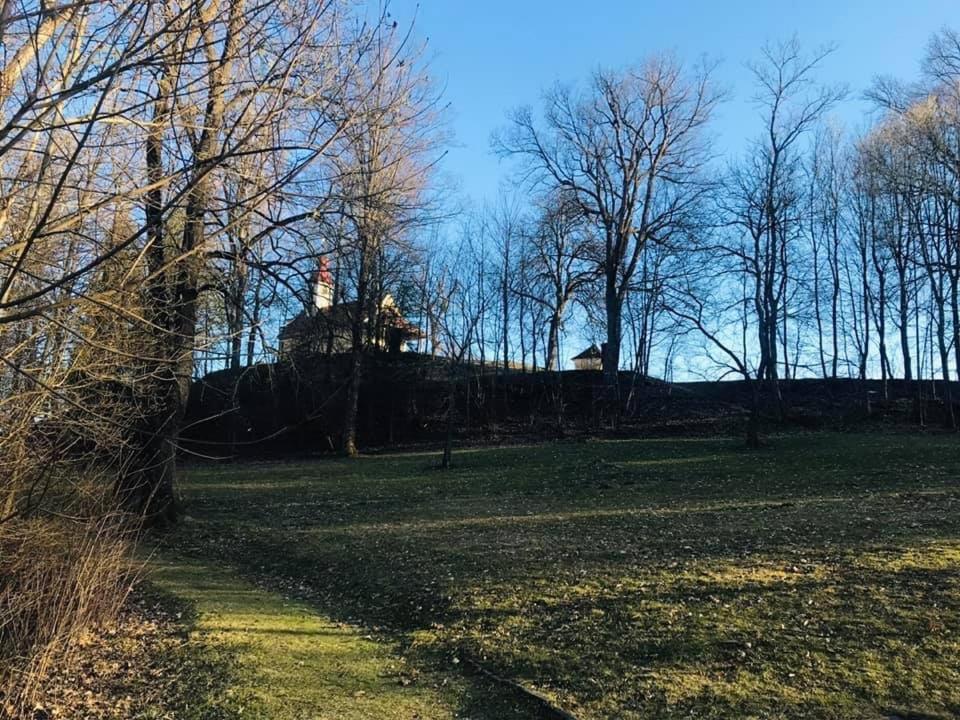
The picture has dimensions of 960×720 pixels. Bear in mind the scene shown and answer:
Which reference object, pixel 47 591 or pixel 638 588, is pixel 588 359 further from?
pixel 47 591

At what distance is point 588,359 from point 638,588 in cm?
4621

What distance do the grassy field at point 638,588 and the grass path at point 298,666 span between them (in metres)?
0.04

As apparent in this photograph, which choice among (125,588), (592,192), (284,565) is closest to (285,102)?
(125,588)

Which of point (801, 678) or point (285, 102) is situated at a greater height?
point (285, 102)

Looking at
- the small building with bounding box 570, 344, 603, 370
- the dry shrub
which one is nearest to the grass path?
the dry shrub

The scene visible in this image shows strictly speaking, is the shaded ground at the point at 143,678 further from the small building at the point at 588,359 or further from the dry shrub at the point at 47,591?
the small building at the point at 588,359

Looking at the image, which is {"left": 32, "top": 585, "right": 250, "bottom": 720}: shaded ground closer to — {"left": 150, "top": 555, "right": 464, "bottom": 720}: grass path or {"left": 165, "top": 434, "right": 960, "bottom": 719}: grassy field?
{"left": 150, "top": 555, "right": 464, "bottom": 720}: grass path

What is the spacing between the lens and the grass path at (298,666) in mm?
4926

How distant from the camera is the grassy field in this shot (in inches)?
195

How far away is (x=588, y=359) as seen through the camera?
52.8m

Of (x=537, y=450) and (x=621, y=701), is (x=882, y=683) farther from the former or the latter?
(x=537, y=450)

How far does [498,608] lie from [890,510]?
7195mm

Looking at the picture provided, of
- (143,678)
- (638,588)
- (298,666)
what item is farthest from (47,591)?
(638,588)

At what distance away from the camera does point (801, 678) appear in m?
4.94
